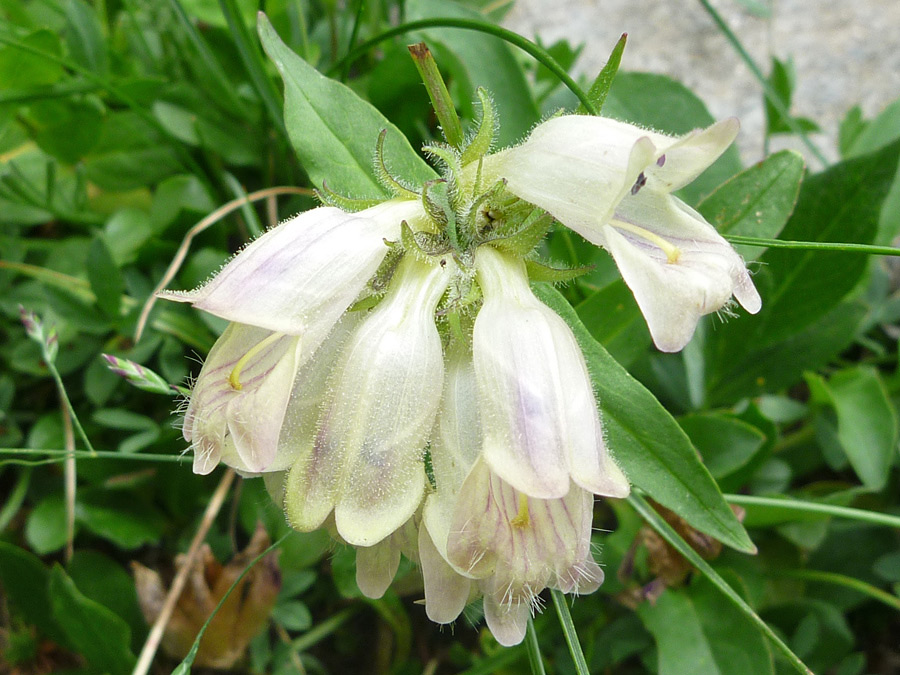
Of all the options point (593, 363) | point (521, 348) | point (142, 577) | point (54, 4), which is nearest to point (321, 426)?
point (521, 348)

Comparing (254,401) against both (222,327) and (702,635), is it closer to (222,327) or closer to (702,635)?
(222,327)

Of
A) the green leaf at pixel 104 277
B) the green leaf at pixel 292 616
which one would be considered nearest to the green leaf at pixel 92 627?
the green leaf at pixel 292 616

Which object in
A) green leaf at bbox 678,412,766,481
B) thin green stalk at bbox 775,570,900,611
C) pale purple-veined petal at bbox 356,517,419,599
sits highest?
pale purple-veined petal at bbox 356,517,419,599

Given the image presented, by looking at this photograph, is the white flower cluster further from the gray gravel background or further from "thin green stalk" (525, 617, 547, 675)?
the gray gravel background

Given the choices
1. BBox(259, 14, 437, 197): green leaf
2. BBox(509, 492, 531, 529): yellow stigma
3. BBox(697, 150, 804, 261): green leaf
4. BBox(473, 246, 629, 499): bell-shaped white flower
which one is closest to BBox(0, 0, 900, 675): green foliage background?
BBox(697, 150, 804, 261): green leaf

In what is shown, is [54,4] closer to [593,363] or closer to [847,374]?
[593,363]

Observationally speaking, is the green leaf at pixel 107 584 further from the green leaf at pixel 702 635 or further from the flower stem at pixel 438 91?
the flower stem at pixel 438 91
